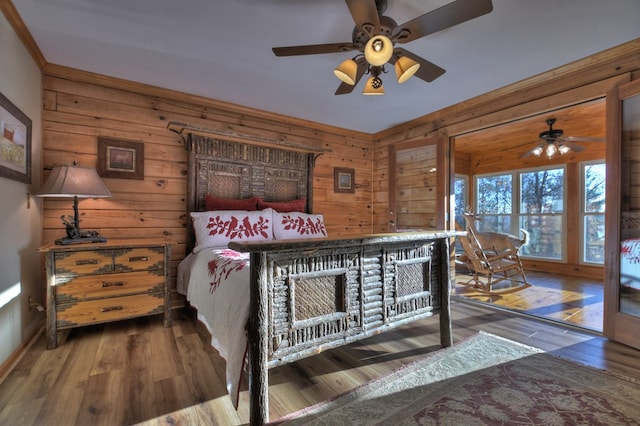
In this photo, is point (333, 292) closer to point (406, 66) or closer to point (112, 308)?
point (406, 66)

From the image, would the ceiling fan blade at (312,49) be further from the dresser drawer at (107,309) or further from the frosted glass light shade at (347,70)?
the dresser drawer at (107,309)

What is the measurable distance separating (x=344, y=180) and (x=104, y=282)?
3140mm

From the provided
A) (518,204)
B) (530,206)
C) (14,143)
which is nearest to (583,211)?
(530,206)

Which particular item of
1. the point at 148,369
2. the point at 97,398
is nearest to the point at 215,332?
the point at 148,369

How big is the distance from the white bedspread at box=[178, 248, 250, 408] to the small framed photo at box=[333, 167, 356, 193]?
7.46 ft

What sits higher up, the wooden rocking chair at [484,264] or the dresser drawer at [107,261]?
the dresser drawer at [107,261]

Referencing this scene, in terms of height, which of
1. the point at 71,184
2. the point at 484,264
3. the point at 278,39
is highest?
the point at 278,39

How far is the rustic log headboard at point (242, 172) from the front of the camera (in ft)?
10.2

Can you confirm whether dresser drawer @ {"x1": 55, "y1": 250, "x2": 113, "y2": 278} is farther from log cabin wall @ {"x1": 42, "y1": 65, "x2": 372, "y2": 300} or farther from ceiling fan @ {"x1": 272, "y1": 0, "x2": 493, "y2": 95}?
ceiling fan @ {"x1": 272, "y1": 0, "x2": 493, "y2": 95}

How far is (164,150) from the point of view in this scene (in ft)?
9.86

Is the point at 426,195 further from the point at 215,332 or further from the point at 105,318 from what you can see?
the point at 105,318

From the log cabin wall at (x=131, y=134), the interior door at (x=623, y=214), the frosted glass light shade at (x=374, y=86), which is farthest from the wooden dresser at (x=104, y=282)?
the interior door at (x=623, y=214)

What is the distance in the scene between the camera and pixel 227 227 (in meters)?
2.83

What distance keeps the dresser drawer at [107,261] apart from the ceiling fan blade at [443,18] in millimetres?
2469
